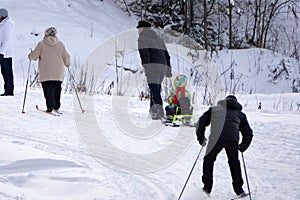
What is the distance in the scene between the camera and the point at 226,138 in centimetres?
493

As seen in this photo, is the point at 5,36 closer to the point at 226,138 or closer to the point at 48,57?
the point at 48,57

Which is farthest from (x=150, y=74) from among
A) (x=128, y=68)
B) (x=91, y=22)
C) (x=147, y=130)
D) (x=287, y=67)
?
(x=91, y=22)

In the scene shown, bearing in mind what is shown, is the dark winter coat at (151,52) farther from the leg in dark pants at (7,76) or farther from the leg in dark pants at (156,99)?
the leg in dark pants at (7,76)

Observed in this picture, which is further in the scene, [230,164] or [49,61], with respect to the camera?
[49,61]

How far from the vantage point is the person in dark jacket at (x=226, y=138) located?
16.2 ft

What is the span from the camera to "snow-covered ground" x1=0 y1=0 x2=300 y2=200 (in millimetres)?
4688

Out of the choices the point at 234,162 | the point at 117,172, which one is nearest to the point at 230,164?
the point at 234,162

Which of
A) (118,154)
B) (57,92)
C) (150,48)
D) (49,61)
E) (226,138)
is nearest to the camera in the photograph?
(226,138)

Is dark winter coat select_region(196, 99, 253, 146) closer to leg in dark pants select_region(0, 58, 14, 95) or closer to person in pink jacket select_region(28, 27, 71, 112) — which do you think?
person in pink jacket select_region(28, 27, 71, 112)

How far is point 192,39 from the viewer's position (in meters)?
19.6

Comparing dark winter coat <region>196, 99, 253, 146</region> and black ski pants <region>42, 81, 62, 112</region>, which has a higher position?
black ski pants <region>42, 81, 62, 112</region>

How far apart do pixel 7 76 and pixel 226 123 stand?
5678mm

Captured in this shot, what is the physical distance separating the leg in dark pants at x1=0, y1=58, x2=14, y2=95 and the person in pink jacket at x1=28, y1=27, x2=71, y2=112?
143cm

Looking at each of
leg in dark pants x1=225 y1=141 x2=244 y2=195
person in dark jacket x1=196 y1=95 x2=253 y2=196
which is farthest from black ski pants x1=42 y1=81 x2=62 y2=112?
leg in dark pants x1=225 y1=141 x2=244 y2=195
